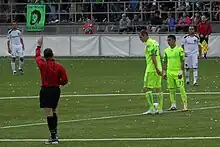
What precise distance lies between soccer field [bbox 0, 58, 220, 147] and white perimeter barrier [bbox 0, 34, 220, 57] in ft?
38.9

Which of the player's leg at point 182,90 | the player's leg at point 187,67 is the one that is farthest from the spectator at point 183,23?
the player's leg at point 182,90

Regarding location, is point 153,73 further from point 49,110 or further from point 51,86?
point 49,110

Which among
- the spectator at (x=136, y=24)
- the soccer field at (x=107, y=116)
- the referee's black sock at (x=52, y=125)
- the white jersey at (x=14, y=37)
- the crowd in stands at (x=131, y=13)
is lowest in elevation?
the soccer field at (x=107, y=116)

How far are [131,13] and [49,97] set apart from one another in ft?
113

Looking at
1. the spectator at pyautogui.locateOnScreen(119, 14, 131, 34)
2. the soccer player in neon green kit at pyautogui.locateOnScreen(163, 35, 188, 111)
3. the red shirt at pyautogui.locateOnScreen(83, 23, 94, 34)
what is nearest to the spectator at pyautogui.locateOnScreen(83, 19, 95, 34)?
the red shirt at pyautogui.locateOnScreen(83, 23, 94, 34)

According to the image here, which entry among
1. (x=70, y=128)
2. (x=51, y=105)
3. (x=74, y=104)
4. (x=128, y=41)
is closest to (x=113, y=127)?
(x=70, y=128)

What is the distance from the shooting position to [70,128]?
18.4m

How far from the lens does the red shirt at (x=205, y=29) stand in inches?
1724

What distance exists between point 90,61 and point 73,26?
6.63 m

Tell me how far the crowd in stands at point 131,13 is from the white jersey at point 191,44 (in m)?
17.1

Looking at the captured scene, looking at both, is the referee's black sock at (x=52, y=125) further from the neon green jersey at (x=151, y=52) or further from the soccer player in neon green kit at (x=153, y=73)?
the neon green jersey at (x=151, y=52)

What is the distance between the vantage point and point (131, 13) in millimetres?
50344

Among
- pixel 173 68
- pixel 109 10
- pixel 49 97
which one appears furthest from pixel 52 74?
pixel 109 10

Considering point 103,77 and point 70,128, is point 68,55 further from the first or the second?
point 70,128
